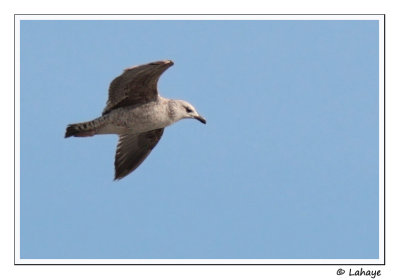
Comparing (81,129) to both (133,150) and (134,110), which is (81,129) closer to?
(134,110)

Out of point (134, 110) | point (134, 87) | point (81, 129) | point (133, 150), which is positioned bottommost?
point (133, 150)

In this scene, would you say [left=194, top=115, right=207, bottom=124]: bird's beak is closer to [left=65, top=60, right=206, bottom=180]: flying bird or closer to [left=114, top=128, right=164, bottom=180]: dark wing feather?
[left=65, top=60, right=206, bottom=180]: flying bird

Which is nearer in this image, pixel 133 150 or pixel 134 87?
pixel 134 87

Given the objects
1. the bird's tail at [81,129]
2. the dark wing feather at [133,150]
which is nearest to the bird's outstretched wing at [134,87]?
the bird's tail at [81,129]

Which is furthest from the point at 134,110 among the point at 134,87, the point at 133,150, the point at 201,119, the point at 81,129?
the point at 133,150

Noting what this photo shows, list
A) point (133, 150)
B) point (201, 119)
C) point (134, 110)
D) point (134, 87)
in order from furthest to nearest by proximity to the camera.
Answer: point (133, 150)
point (201, 119)
point (134, 110)
point (134, 87)

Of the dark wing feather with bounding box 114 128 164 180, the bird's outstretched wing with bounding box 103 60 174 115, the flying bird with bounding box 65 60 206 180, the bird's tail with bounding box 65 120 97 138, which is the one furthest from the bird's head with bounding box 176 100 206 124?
the bird's tail with bounding box 65 120 97 138
